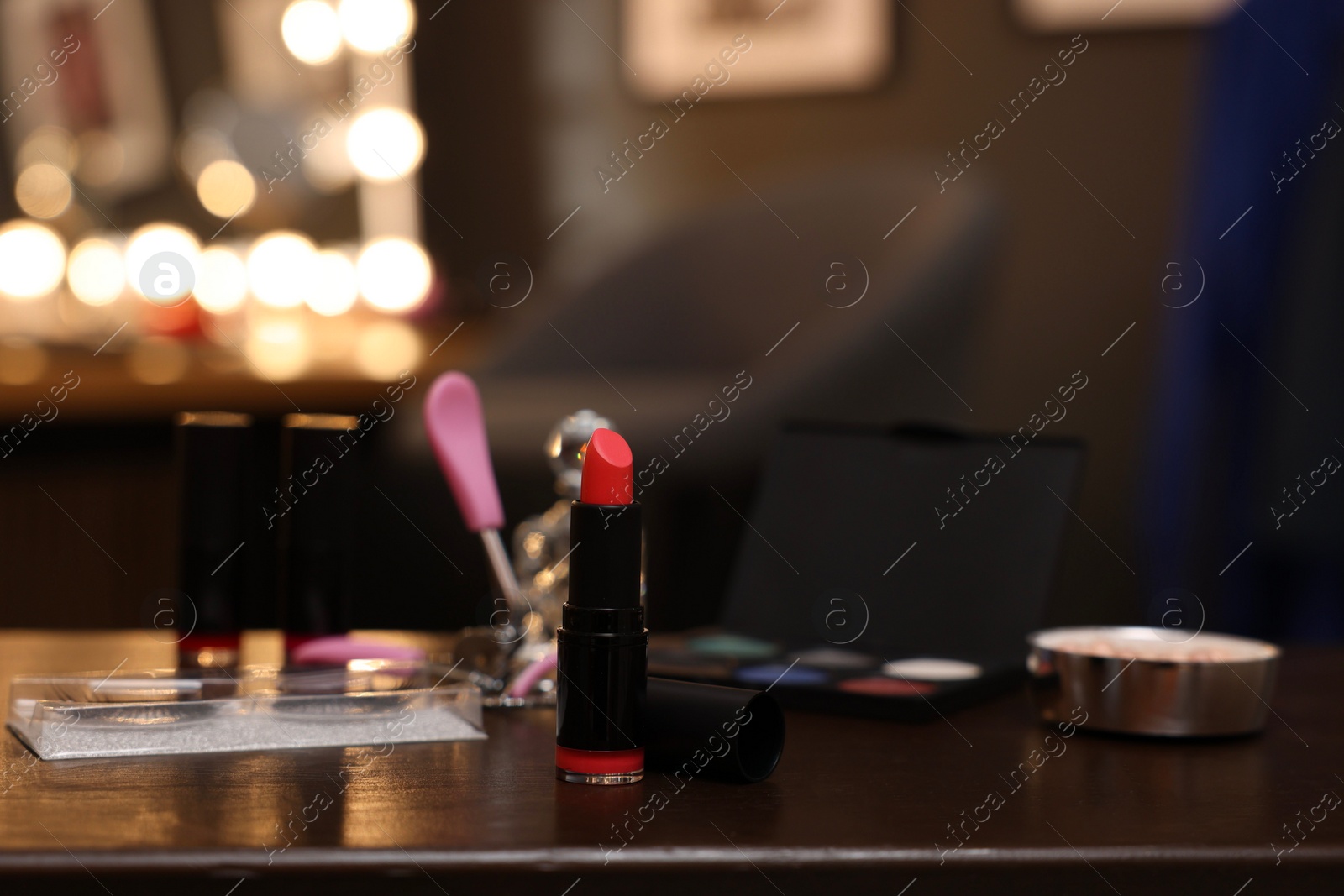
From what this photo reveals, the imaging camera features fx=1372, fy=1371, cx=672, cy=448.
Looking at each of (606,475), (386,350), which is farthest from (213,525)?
(386,350)

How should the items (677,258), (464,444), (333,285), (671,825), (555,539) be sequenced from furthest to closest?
1. (333,285)
2. (677,258)
3. (555,539)
4. (464,444)
5. (671,825)

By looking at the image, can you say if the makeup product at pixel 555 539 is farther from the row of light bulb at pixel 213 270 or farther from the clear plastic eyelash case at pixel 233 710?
the row of light bulb at pixel 213 270

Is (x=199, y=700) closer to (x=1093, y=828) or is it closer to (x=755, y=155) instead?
(x=1093, y=828)

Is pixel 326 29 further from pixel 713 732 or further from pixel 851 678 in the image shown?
pixel 713 732

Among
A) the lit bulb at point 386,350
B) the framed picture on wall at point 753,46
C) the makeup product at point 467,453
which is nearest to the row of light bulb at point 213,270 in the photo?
the lit bulb at point 386,350

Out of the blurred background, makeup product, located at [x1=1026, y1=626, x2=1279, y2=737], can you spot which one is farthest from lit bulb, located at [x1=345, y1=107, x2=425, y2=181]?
makeup product, located at [x1=1026, y1=626, x2=1279, y2=737]

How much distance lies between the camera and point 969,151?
2.48 m

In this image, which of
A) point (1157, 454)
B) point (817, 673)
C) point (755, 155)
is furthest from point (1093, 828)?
point (755, 155)

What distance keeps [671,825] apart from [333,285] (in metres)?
2.22

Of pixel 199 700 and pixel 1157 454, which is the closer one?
pixel 199 700

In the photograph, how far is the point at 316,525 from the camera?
35.0 inches

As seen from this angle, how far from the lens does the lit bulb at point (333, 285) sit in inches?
103

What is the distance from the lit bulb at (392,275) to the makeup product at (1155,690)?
203cm

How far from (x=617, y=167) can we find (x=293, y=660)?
79.0 inches
